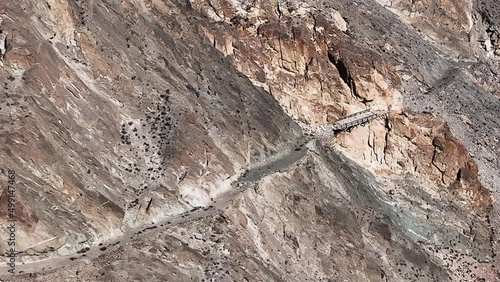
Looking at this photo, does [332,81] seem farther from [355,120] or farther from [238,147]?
[238,147]

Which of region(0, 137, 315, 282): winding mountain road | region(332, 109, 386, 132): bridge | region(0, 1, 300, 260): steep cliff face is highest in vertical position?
region(0, 1, 300, 260): steep cliff face

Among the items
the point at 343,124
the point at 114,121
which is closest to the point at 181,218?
the point at 114,121

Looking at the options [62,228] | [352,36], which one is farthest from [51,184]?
[352,36]

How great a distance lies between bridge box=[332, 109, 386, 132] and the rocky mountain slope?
77cm

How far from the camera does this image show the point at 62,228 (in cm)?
3078

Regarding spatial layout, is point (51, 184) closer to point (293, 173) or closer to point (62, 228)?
point (62, 228)

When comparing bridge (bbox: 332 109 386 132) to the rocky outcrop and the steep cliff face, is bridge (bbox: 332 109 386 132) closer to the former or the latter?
the rocky outcrop

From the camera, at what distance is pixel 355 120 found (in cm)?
5012

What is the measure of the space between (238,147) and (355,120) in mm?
13699

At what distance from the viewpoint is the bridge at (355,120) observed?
1937 inches

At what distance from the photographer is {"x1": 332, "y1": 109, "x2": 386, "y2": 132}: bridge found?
49.2 m

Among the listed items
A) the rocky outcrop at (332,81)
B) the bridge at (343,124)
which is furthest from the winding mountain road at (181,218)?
the rocky outcrop at (332,81)

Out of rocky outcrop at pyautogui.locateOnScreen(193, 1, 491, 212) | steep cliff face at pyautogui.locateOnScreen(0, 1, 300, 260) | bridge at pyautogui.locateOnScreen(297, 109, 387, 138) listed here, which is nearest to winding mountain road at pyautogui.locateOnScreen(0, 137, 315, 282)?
steep cliff face at pyautogui.locateOnScreen(0, 1, 300, 260)

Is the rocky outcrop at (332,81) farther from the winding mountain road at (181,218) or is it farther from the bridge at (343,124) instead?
the winding mountain road at (181,218)
